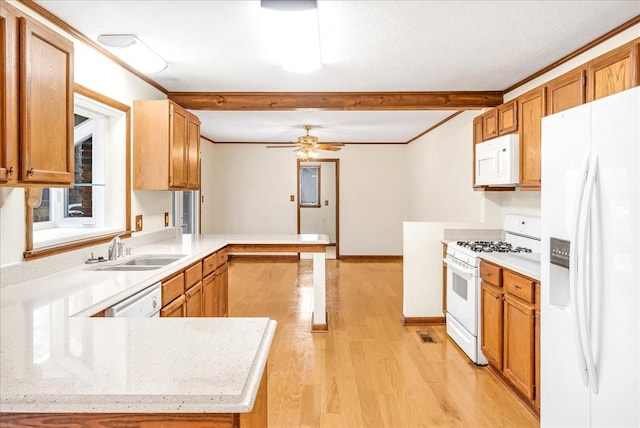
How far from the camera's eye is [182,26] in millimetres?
2588

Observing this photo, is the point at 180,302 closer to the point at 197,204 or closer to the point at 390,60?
the point at 390,60

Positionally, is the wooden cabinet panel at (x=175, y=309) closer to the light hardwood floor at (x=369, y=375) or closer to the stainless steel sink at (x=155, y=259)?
the stainless steel sink at (x=155, y=259)

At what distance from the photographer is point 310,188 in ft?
31.8

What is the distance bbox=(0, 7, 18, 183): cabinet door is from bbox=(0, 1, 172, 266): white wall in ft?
1.68

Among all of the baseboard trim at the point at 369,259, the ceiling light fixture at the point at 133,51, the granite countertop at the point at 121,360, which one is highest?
the ceiling light fixture at the point at 133,51

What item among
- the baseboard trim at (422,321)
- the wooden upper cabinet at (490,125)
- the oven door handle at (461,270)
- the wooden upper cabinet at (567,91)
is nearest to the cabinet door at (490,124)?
the wooden upper cabinet at (490,125)

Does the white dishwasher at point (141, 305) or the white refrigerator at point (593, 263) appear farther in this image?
the white dishwasher at point (141, 305)

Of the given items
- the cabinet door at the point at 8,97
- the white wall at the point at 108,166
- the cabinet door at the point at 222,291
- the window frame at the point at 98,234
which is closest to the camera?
the cabinet door at the point at 8,97

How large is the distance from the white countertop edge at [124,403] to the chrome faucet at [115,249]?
208 centimetres

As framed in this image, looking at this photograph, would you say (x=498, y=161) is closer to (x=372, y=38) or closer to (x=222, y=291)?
(x=372, y=38)

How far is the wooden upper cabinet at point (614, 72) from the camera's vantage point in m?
2.13

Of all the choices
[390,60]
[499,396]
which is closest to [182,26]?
[390,60]

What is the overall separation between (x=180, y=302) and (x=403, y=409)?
160cm

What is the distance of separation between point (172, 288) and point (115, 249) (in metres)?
0.56
